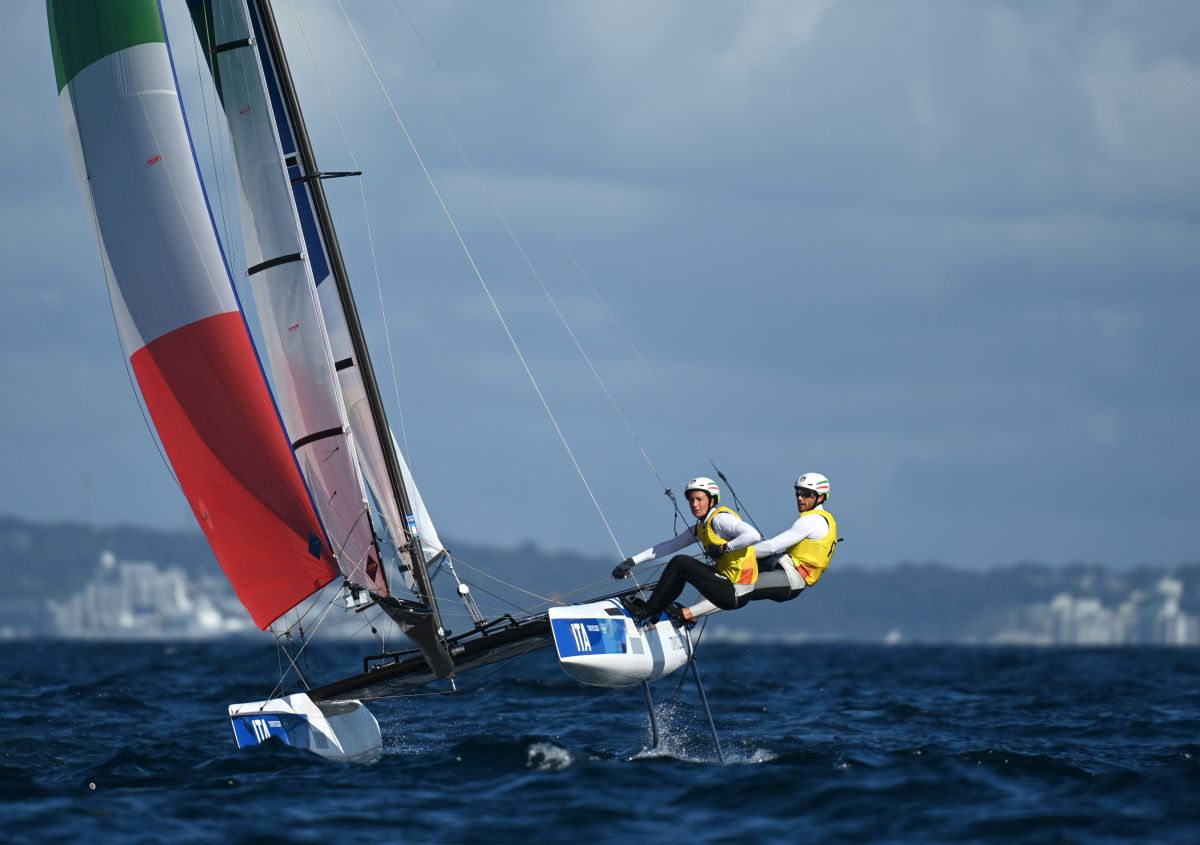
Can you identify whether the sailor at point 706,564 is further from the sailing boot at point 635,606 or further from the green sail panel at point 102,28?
the green sail panel at point 102,28

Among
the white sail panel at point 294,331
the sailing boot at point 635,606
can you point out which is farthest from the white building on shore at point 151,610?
the sailing boot at point 635,606

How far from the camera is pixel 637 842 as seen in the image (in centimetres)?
797

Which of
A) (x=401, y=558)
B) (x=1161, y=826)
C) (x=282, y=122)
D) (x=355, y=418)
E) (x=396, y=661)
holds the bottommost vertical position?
(x=1161, y=826)

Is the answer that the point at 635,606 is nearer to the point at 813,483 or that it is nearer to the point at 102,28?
the point at 813,483

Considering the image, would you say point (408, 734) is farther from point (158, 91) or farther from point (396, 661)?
point (158, 91)

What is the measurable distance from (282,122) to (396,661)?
377cm

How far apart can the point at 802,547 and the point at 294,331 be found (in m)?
3.73

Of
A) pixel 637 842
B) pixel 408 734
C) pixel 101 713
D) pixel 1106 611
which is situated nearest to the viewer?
pixel 637 842

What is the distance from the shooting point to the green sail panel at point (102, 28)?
34.8 feet

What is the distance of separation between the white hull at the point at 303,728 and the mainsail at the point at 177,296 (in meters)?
0.61

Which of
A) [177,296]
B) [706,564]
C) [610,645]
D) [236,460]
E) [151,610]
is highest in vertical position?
[151,610]

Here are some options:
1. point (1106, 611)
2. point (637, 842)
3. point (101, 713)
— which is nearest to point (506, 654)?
point (637, 842)

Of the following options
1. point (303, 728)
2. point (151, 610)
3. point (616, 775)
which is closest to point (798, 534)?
point (616, 775)

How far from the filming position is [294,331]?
10852 millimetres
